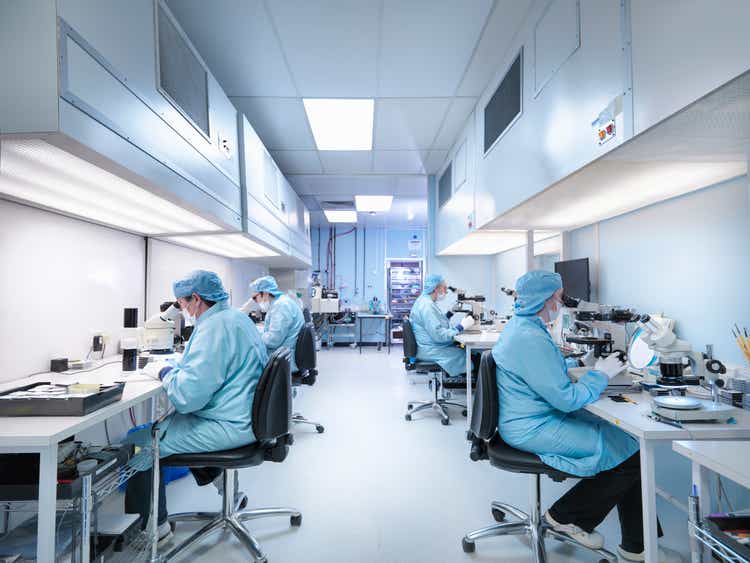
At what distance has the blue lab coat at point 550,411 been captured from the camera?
4.65 feet

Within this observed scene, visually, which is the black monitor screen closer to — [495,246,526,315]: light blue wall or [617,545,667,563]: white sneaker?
[495,246,526,315]: light blue wall

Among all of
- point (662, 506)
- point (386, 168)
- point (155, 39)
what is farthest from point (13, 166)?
point (386, 168)

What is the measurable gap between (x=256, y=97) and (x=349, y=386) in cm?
314

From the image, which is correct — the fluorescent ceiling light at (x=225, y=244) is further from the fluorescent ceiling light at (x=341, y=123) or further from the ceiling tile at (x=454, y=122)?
the ceiling tile at (x=454, y=122)

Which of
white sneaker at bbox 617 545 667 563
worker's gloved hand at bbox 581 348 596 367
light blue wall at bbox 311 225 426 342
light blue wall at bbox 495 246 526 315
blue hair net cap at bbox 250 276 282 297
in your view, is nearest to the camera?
white sneaker at bbox 617 545 667 563

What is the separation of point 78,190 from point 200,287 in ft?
2.09

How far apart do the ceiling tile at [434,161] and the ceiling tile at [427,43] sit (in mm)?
1200

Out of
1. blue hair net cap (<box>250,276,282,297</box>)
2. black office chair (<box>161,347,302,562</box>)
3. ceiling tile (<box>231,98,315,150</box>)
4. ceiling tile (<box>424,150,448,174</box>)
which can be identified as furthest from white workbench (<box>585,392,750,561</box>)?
ceiling tile (<box>424,150,448,174</box>)

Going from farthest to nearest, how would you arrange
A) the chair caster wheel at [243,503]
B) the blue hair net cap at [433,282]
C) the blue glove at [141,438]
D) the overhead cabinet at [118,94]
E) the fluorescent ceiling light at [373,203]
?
the fluorescent ceiling light at [373,203] → the blue hair net cap at [433,282] → the chair caster wheel at [243,503] → the blue glove at [141,438] → the overhead cabinet at [118,94]

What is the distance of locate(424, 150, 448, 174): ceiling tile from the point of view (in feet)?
13.4

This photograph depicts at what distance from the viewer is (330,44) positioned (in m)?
2.29

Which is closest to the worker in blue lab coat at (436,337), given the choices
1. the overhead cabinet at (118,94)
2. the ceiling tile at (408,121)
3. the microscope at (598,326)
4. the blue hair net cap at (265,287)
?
the microscope at (598,326)

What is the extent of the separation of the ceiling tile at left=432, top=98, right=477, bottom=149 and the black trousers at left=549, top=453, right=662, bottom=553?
105 inches

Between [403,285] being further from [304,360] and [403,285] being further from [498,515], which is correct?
[498,515]
